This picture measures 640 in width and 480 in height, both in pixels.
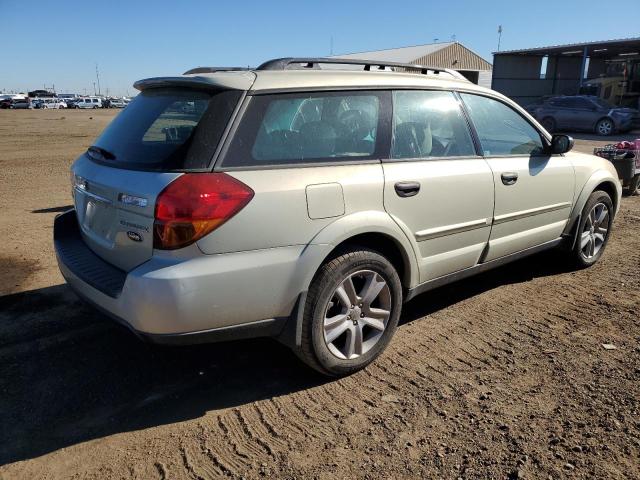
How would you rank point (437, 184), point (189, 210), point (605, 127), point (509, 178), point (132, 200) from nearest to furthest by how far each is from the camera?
1. point (189, 210)
2. point (132, 200)
3. point (437, 184)
4. point (509, 178)
5. point (605, 127)

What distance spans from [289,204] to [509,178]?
78.9 inches

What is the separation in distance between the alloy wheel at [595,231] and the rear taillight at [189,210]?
367cm

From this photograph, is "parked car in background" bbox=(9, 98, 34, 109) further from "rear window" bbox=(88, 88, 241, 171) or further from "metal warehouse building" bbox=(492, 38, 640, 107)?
"rear window" bbox=(88, 88, 241, 171)

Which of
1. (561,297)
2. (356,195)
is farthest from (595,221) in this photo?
(356,195)

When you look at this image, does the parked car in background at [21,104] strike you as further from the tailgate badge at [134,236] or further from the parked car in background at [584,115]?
the tailgate badge at [134,236]

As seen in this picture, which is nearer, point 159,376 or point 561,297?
point 159,376

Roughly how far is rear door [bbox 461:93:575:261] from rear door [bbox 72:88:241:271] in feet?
6.68

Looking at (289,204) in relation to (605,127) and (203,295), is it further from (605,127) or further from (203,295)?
(605,127)

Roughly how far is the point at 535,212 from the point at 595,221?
3.89 feet

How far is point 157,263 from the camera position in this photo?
250 centimetres

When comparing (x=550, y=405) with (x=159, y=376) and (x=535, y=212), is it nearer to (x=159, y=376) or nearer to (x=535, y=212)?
(x=535, y=212)

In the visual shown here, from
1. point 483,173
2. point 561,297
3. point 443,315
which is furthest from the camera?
point 561,297

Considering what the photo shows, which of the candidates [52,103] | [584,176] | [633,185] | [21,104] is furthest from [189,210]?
[52,103]

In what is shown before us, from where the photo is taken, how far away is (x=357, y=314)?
310 cm
